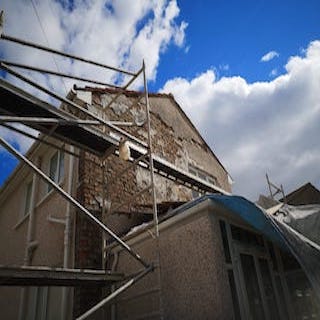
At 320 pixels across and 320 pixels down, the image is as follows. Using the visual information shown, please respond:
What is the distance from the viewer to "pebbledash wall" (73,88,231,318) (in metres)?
6.32

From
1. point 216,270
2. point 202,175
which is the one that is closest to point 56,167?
point 202,175

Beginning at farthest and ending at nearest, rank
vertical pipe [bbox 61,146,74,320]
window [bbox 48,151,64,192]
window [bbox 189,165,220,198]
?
window [bbox 189,165,220,198], window [bbox 48,151,64,192], vertical pipe [bbox 61,146,74,320]

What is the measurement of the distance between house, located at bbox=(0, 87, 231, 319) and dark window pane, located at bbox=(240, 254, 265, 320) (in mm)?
2108

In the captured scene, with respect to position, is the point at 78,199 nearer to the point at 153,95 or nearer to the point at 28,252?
the point at 28,252

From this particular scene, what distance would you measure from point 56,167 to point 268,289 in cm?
605

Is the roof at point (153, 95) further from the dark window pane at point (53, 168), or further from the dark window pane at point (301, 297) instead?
the dark window pane at point (301, 297)

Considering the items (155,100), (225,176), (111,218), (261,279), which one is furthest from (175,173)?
(225,176)

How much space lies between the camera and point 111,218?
6906mm

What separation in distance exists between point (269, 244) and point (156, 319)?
2.79 metres

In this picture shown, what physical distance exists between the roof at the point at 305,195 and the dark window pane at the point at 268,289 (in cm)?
644

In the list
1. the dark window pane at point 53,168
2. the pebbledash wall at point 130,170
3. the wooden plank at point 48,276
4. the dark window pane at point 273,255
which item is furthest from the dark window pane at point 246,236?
the dark window pane at point 53,168

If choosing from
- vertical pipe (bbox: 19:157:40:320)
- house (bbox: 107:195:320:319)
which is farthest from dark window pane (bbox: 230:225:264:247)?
vertical pipe (bbox: 19:157:40:320)

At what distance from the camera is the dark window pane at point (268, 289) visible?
5.42 m

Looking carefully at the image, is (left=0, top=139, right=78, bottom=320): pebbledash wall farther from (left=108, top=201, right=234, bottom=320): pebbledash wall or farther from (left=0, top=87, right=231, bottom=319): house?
(left=108, top=201, right=234, bottom=320): pebbledash wall
